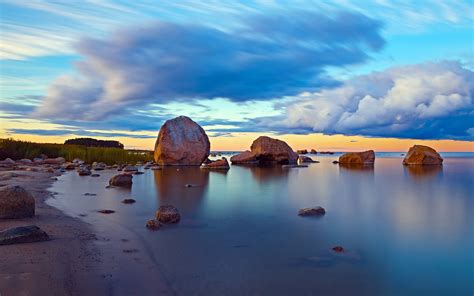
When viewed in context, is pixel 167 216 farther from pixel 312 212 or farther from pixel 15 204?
pixel 312 212

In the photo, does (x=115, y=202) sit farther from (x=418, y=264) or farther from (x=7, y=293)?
(x=418, y=264)

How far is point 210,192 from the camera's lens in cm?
1791

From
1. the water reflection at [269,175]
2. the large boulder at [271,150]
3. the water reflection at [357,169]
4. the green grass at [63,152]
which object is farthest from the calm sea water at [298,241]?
the large boulder at [271,150]

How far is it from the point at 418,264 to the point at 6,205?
8747mm

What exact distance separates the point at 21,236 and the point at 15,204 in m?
2.66

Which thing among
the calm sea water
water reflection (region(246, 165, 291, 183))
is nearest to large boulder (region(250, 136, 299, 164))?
water reflection (region(246, 165, 291, 183))

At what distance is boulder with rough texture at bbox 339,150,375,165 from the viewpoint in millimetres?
46775

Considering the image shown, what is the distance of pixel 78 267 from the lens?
646 centimetres

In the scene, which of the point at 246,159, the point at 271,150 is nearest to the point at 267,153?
the point at 271,150

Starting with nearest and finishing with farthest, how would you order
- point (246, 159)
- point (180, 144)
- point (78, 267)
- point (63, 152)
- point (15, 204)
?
1. point (78, 267)
2. point (15, 204)
3. point (180, 144)
4. point (63, 152)
5. point (246, 159)

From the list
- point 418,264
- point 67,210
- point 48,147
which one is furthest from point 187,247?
point 48,147

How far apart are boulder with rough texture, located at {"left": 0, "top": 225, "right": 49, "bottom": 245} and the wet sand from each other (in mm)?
169

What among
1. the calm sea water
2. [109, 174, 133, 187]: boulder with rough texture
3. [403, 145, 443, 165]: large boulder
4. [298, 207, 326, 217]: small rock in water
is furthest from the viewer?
[403, 145, 443, 165]: large boulder

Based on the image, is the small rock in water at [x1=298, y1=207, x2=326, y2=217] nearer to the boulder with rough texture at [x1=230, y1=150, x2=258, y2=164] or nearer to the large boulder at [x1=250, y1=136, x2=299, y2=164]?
the large boulder at [x1=250, y1=136, x2=299, y2=164]
